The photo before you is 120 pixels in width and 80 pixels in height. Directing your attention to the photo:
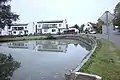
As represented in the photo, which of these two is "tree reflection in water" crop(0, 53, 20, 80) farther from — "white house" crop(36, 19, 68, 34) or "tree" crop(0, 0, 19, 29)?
"white house" crop(36, 19, 68, 34)

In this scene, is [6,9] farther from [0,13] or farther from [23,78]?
[23,78]

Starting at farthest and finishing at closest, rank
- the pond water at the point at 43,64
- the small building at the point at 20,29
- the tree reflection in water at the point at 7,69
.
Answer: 1. the small building at the point at 20,29
2. the tree reflection in water at the point at 7,69
3. the pond water at the point at 43,64

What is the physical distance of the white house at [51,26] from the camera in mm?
106000

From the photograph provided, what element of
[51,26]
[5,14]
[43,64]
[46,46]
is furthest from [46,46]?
[51,26]

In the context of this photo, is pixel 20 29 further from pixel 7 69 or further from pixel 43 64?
pixel 7 69

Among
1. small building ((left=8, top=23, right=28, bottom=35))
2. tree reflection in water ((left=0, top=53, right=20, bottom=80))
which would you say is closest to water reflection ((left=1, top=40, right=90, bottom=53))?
tree reflection in water ((left=0, top=53, right=20, bottom=80))

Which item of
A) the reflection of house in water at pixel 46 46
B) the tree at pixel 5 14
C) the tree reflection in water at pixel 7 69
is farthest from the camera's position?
the tree at pixel 5 14

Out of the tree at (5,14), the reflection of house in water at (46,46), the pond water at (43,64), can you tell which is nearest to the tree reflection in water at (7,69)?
the pond water at (43,64)

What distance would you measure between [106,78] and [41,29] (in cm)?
9882

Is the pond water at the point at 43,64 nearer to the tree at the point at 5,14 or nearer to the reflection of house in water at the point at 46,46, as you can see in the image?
the reflection of house in water at the point at 46,46

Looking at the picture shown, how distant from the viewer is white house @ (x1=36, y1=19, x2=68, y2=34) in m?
106

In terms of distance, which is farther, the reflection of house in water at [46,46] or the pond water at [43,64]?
the reflection of house in water at [46,46]

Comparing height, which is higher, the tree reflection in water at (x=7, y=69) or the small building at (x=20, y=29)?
the small building at (x=20, y=29)

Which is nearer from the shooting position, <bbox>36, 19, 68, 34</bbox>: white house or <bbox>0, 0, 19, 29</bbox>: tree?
<bbox>0, 0, 19, 29</bbox>: tree
